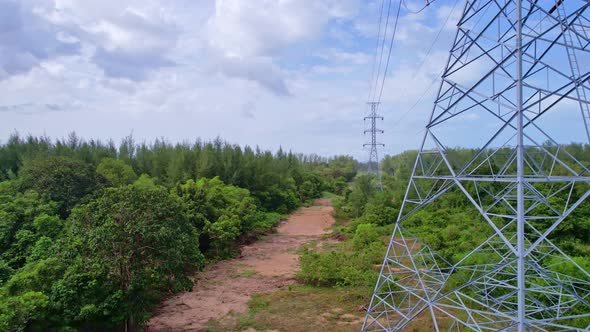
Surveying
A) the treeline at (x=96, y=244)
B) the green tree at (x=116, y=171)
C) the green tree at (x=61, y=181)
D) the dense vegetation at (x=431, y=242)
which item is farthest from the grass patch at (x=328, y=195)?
the green tree at (x=61, y=181)

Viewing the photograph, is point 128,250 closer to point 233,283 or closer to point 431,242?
point 233,283

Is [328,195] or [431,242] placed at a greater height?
[431,242]

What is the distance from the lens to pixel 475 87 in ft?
16.9

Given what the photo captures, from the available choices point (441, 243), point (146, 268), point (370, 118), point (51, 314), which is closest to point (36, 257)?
point (51, 314)

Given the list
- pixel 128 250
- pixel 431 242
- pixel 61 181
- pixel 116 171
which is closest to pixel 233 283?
pixel 128 250

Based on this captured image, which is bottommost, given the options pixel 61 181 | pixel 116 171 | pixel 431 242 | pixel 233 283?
→ pixel 233 283

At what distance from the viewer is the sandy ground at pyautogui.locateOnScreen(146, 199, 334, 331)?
960cm

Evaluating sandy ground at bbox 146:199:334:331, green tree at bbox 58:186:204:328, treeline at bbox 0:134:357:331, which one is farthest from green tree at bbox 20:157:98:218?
green tree at bbox 58:186:204:328

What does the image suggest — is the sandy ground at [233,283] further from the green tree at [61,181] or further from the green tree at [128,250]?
the green tree at [61,181]

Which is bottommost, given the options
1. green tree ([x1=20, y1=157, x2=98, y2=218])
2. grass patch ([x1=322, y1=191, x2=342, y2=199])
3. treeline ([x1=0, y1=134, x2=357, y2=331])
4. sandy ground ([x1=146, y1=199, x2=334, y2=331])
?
sandy ground ([x1=146, y1=199, x2=334, y2=331])

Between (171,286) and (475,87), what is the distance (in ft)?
21.9

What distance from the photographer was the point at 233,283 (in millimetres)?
12383

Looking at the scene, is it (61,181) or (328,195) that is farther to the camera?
(328,195)

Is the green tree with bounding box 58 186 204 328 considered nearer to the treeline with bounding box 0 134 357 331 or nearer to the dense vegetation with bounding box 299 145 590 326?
the treeline with bounding box 0 134 357 331
